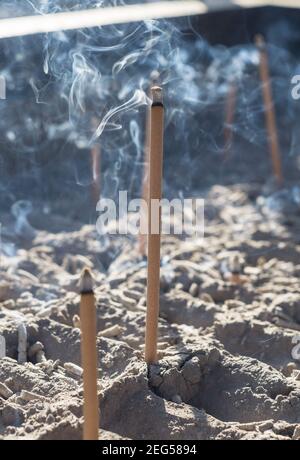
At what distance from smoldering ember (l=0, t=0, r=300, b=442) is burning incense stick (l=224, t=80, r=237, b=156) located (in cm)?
2

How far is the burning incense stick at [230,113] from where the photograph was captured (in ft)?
19.2

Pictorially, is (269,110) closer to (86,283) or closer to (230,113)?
(230,113)

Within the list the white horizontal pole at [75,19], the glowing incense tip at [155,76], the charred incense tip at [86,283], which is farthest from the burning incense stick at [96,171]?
the charred incense tip at [86,283]

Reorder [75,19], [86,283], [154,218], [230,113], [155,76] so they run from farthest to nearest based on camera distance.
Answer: [230,113]
[75,19]
[155,76]
[154,218]
[86,283]

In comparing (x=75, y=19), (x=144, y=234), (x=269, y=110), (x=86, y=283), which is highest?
(x=75, y=19)

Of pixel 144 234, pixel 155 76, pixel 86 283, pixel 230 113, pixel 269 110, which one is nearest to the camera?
pixel 86 283

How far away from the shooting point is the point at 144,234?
4.41m

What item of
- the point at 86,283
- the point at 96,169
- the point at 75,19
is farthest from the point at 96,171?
the point at 86,283

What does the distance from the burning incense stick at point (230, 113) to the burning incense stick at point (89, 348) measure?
3938mm

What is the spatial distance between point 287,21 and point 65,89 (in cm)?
405

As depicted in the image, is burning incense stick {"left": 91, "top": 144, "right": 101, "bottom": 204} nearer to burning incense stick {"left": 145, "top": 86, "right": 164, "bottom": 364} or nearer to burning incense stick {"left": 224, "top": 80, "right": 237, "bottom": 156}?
burning incense stick {"left": 224, "top": 80, "right": 237, "bottom": 156}

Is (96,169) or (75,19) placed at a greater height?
(75,19)

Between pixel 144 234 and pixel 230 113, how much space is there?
1796 mm

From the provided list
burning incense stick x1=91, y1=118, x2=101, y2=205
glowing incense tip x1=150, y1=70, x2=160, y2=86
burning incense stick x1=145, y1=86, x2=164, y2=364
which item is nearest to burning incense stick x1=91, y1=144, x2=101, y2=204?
burning incense stick x1=91, y1=118, x2=101, y2=205
